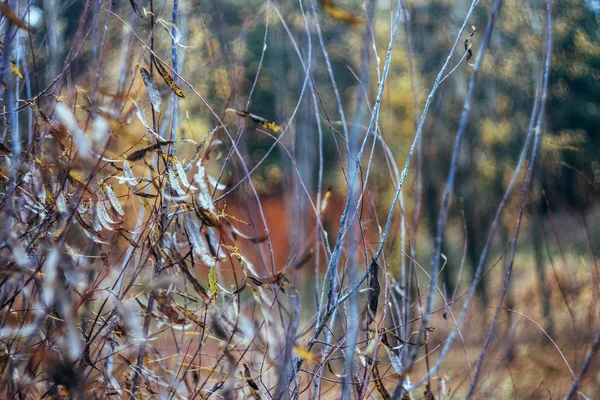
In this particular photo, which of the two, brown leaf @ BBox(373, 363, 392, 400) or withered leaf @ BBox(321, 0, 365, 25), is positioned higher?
withered leaf @ BBox(321, 0, 365, 25)

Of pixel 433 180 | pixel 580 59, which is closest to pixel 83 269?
pixel 580 59

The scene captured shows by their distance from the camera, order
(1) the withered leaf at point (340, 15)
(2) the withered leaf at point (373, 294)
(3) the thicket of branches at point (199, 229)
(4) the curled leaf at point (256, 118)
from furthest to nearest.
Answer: (4) the curled leaf at point (256, 118), (2) the withered leaf at point (373, 294), (3) the thicket of branches at point (199, 229), (1) the withered leaf at point (340, 15)

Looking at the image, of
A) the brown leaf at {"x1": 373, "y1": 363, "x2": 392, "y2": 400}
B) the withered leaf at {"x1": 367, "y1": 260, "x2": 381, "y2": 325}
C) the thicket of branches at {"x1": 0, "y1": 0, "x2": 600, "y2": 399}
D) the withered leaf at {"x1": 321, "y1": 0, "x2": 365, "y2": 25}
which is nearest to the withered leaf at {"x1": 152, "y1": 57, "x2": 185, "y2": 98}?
the thicket of branches at {"x1": 0, "y1": 0, "x2": 600, "y2": 399}

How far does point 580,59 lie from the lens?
21.5 ft

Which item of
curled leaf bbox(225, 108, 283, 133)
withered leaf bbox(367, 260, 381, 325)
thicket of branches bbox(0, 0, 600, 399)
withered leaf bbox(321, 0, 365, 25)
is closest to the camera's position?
withered leaf bbox(321, 0, 365, 25)

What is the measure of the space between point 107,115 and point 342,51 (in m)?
7.40

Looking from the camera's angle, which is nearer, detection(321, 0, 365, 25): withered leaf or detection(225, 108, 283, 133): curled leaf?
detection(321, 0, 365, 25): withered leaf

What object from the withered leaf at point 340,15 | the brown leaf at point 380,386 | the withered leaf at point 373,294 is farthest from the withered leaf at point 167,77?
the brown leaf at point 380,386

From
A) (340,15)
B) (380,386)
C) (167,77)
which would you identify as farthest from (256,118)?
(380,386)

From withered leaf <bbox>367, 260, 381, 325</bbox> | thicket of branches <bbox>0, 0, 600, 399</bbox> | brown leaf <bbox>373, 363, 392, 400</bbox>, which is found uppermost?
thicket of branches <bbox>0, 0, 600, 399</bbox>

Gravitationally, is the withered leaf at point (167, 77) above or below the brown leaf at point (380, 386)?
above

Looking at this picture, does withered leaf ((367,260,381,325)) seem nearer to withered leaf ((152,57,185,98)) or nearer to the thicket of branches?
the thicket of branches

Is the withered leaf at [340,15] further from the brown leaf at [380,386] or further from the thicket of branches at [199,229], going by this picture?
the brown leaf at [380,386]

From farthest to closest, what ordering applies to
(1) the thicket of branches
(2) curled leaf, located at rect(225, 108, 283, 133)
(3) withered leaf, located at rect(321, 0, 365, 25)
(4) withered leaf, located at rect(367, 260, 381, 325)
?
1. (2) curled leaf, located at rect(225, 108, 283, 133)
2. (4) withered leaf, located at rect(367, 260, 381, 325)
3. (1) the thicket of branches
4. (3) withered leaf, located at rect(321, 0, 365, 25)
